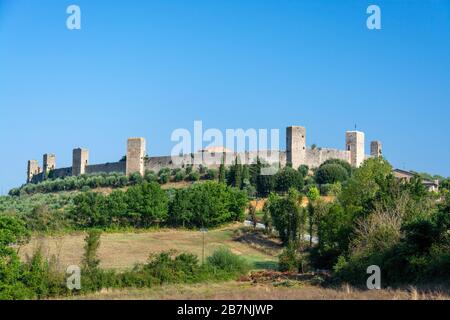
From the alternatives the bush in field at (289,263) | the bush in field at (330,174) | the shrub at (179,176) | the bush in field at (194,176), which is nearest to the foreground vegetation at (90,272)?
the bush in field at (289,263)

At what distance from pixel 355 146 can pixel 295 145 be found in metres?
7.28

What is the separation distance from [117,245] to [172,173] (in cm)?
2754

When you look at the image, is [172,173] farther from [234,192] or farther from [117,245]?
[117,245]

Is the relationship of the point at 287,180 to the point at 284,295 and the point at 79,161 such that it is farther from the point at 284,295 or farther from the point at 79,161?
the point at 284,295

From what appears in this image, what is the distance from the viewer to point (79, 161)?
68.9 meters

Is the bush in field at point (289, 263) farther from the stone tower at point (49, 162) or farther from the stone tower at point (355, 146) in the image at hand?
the stone tower at point (49, 162)

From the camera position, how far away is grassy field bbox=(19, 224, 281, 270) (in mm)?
29984

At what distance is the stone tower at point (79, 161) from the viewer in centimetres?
6869

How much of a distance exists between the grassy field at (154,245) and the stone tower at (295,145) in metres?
18.5

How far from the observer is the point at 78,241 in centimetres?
3509

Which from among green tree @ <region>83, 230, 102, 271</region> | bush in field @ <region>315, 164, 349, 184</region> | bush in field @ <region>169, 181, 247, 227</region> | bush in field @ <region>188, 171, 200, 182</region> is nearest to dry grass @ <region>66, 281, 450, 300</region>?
green tree @ <region>83, 230, 102, 271</region>

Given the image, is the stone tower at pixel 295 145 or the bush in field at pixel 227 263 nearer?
the bush in field at pixel 227 263

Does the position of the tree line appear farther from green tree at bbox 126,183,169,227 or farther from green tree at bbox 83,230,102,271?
green tree at bbox 83,230,102,271
